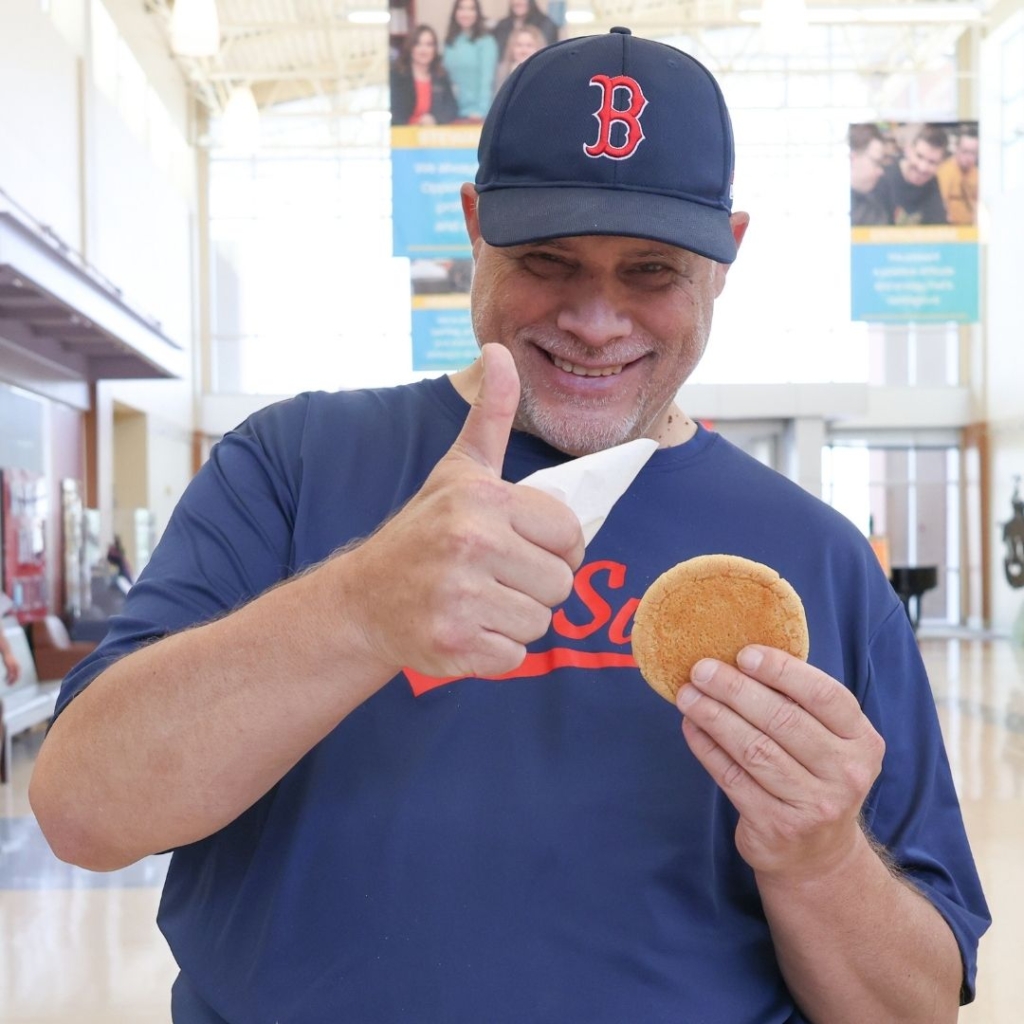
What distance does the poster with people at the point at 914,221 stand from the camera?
14281 mm

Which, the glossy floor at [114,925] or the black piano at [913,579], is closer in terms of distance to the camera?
the glossy floor at [114,925]

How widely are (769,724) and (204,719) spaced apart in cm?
53

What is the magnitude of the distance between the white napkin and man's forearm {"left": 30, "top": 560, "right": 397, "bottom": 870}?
0.21 meters

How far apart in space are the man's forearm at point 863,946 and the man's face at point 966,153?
14210 millimetres

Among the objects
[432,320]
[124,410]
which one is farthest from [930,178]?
[124,410]

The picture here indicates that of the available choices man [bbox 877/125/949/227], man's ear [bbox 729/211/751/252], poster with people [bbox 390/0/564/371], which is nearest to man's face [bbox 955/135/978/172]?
man [bbox 877/125/949/227]

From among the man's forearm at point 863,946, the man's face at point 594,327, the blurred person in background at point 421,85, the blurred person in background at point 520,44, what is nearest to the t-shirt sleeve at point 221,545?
the man's face at point 594,327

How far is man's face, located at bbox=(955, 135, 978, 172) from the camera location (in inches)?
561

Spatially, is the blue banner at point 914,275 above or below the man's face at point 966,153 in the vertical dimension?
below

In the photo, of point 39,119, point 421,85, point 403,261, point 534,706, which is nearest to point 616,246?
point 534,706

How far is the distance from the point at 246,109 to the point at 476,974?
16148 millimetres

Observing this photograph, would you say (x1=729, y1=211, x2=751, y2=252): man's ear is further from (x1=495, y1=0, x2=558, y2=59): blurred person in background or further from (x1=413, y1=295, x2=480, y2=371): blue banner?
(x1=413, y1=295, x2=480, y2=371): blue banner

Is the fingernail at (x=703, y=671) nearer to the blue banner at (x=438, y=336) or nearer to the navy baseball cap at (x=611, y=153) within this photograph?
the navy baseball cap at (x=611, y=153)

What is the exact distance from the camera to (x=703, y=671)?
49.0 inches
